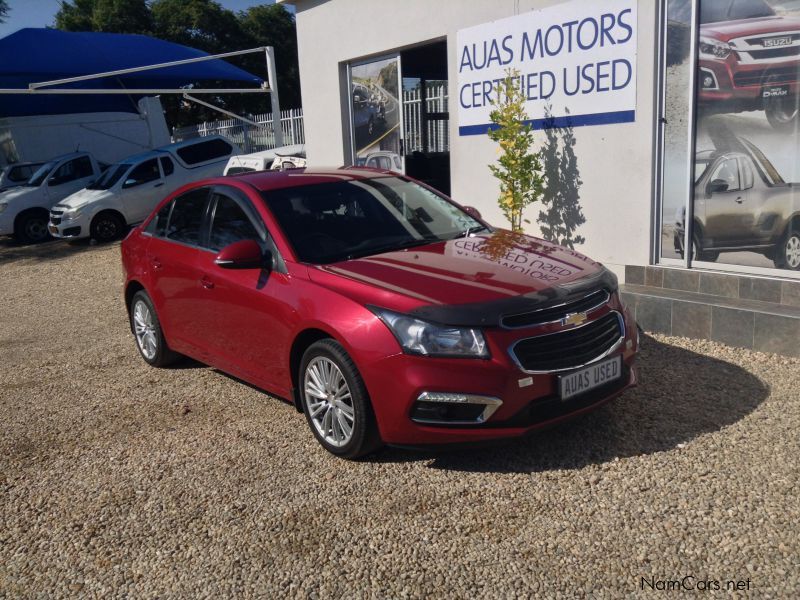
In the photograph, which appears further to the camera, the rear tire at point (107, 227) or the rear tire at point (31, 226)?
the rear tire at point (31, 226)

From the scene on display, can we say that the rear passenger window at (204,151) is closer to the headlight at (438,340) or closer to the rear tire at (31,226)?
the rear tire at (31,226)

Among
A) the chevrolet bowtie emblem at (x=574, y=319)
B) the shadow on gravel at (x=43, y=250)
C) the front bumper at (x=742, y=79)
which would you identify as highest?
the front bumper at (x=742, y=79)

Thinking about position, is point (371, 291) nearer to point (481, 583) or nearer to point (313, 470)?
point (313, 470)

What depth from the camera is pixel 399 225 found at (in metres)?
5.27

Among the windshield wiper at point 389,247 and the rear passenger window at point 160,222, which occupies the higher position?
the rear passenger window at point 160,222

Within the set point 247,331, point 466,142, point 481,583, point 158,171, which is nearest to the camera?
point 481,583

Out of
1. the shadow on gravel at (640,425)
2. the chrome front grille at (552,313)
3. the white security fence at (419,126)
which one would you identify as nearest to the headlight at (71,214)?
the white security fence at (419,126)

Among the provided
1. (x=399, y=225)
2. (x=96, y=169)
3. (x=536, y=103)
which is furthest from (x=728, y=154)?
(x=96, y=169)

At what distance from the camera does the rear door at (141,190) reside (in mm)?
16562

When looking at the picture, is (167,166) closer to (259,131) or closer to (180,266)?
(259,131)

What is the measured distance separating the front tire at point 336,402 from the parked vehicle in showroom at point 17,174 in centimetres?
1716

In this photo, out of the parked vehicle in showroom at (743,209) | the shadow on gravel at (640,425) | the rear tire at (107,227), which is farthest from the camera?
the rear tire at (107,227)

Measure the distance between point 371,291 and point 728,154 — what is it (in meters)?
4.06

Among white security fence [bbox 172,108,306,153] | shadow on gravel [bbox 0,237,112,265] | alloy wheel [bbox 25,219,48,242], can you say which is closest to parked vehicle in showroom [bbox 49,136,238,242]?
shadow on gravel [bbox 0,237,112,265]
